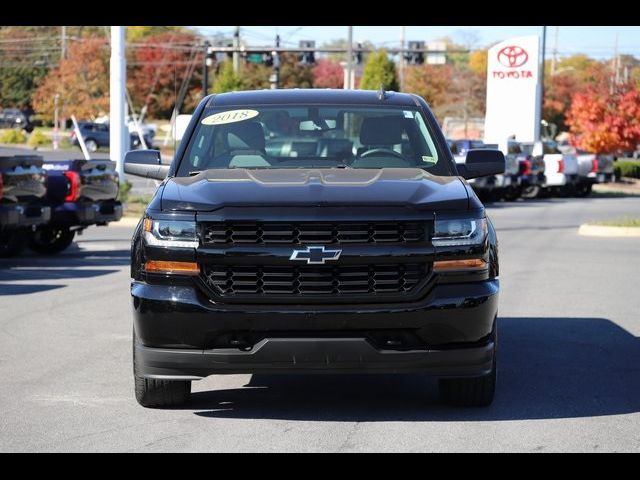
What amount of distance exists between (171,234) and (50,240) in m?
12.4

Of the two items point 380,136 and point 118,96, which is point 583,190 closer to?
point 118,96

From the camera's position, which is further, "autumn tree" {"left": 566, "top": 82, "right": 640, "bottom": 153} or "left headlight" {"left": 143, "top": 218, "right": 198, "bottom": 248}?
"autumn tree" {"left": 566, "top": 82, "right": 640, "bottom": 153}

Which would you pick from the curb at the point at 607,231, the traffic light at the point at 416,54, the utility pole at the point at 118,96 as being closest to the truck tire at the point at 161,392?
the curb at the point at 607,231

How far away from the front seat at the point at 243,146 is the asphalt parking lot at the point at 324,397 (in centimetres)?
144

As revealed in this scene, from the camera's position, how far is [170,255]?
6516 mm

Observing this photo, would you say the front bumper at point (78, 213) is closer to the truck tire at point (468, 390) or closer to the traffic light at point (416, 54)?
the truck tire at point (468, 390)

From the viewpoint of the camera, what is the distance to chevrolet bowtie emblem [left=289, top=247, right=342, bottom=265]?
642 cm

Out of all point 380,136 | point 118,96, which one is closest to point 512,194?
point 118,96

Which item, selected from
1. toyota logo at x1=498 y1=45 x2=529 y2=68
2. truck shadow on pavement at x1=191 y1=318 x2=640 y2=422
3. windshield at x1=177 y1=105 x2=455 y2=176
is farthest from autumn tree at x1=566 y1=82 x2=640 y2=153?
windshield at x1=177 y1=105 x2=455 y2=176

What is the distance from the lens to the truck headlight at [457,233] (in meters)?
6.55

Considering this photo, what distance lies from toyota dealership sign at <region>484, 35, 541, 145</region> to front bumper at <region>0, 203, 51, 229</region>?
2747 cm

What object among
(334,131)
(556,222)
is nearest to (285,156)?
(334,131)

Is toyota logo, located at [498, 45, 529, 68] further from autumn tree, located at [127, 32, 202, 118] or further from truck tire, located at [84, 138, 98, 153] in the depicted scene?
autumn tree, located at [127, 32, 202, 118]
